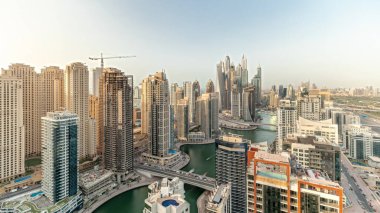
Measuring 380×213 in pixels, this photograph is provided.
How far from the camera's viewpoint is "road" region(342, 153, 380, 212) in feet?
27.4

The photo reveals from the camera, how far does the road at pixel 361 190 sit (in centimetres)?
834

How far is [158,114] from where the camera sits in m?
14.5

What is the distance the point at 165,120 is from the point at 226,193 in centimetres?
890

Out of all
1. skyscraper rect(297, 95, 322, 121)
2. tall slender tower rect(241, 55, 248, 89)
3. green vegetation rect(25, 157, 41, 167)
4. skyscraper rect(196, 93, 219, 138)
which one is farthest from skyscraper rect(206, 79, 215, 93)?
green vegetation rect(25, 157, 41, 167)

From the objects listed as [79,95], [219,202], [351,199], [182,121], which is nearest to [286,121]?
[351,199]

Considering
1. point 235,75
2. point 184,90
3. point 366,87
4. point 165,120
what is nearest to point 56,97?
point 165,120

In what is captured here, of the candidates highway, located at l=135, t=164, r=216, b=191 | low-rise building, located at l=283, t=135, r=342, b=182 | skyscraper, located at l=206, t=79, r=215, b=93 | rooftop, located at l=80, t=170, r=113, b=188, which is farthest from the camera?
skyscraper, located at l=206, t=79, r=215, b=93

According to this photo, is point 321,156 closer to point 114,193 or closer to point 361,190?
point 361,190

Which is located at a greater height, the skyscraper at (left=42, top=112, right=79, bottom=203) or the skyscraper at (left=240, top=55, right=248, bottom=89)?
the skyscraper at (left=240, top=55, right=248, bottom=89)

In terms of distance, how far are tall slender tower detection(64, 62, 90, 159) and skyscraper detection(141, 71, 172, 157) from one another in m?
4.06

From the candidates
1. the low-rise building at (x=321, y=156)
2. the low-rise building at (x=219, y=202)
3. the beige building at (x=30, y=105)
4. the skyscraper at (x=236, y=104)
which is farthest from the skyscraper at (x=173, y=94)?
the low-rise building at (x=219, y=202)

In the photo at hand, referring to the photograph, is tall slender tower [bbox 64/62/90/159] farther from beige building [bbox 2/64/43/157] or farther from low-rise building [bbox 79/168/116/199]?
low-rise building [bbox 79/168/116/199]

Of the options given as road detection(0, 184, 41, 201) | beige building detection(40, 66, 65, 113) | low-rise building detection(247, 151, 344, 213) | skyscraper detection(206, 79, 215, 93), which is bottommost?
road detection(0, 184, 41, 201)

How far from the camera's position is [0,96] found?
33.2ft
